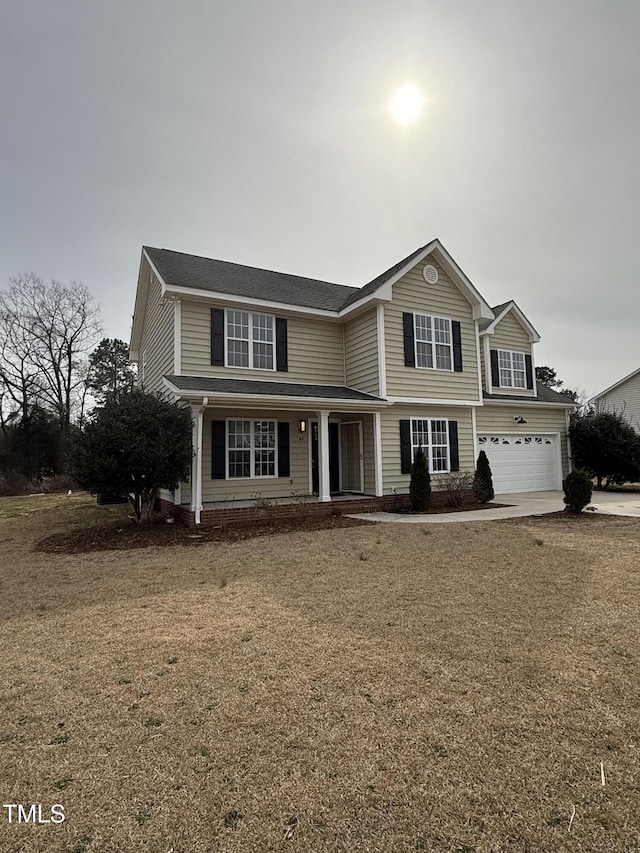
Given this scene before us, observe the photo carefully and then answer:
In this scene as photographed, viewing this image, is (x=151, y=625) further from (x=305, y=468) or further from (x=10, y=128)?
(x=10, y=128)

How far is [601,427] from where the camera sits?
673 inches

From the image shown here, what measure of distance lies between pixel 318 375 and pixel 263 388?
261cm

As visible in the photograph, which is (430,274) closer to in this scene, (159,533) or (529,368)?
A: (529,368)

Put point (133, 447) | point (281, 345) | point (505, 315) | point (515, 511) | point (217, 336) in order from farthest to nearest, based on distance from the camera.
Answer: point (505, 315) → point (281, 345) → point (217, 336) → point (515, 511) → point (133, 447)

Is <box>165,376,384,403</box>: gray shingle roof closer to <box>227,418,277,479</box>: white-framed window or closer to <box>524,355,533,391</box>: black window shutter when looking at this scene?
<box>227,418,277,479</box>: white-framed window

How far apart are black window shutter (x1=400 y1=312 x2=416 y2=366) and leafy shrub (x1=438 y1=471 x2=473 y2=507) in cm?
363

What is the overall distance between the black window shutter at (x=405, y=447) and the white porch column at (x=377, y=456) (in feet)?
2.61

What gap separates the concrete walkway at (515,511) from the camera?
10.9m

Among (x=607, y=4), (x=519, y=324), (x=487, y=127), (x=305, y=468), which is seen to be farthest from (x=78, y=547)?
(x=519, y=324)

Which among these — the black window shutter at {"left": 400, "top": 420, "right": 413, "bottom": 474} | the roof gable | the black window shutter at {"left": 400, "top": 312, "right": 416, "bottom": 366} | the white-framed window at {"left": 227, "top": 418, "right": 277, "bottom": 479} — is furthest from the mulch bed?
the roof gable

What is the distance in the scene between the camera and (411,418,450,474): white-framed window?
1370cm

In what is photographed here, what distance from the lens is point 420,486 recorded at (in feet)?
40.1

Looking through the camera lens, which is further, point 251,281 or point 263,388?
point 251,281

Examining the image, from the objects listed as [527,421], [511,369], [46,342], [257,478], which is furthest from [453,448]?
[46,342]
